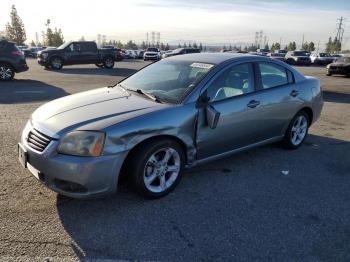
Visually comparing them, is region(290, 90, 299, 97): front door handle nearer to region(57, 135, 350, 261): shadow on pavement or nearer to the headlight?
region(57, 135, 350, 261): shadow on pavement

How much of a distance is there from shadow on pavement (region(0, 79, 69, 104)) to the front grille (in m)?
6.64

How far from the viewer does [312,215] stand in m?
3.89

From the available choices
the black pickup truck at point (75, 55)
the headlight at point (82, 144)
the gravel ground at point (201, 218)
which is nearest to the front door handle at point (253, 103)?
the gravel ground at point (201, 218)

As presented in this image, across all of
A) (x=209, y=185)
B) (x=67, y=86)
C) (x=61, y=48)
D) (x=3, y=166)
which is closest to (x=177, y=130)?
(x=209, y=185)

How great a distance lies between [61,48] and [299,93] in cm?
2024

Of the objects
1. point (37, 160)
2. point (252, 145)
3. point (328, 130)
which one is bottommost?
point (328, 130)

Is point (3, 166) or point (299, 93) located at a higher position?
point (299, 93)

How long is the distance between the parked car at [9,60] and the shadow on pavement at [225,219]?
1284cm

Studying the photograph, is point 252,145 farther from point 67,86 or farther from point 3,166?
point 67,86

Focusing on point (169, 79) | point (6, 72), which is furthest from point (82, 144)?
point (6, 72)

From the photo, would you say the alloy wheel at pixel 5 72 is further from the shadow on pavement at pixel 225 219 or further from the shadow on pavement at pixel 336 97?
the shadow on pavement at pixel 225 219

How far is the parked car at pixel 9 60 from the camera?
593 inches

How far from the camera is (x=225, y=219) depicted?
3740 millimetres

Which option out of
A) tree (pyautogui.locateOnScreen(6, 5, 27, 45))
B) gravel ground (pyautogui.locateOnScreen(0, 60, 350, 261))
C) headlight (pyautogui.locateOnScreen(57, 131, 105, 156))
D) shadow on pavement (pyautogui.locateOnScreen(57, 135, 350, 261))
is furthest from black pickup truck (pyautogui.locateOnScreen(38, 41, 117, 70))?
tree (pyautogui.locateOnScreen(6, 5, 27, 45))
